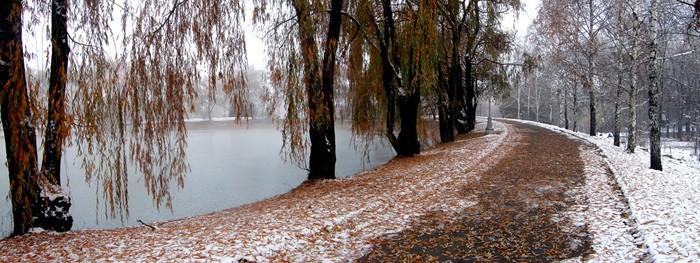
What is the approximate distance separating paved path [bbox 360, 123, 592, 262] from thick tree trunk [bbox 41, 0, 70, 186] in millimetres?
4869

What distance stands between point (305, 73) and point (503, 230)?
5517 millimetres

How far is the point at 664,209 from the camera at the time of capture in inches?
262

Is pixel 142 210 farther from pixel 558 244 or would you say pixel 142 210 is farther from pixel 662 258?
pixel 662 258

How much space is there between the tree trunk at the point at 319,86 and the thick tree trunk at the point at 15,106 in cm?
498

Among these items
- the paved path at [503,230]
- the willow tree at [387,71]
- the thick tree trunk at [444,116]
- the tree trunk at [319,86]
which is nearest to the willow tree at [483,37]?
the thick tree trunk at [444,116]

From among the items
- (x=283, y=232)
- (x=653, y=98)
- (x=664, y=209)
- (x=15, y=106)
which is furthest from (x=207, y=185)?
(x=653, y=98)

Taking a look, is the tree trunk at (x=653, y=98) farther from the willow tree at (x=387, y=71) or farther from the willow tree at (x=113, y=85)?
the willow tree at (x=113, y=85)

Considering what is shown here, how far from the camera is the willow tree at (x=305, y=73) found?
998 cm

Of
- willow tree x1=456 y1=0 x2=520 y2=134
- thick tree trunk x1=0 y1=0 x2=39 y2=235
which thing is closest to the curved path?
thick tree trunk x1=0 y1=0 x2=39 y2=235

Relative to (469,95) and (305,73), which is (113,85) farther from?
(469,95)

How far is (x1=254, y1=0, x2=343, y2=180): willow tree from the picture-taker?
32.7ft

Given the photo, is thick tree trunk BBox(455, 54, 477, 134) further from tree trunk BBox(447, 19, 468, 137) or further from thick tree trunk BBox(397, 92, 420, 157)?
thick tree trunk BBox(397, 92, 420, 157)

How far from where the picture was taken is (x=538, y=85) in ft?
168

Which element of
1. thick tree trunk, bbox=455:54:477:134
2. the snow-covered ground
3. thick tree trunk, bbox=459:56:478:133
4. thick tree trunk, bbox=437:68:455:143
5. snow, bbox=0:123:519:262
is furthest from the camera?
thick tree trunk, bbox=455:54:477:134
